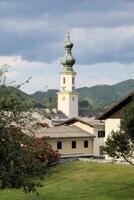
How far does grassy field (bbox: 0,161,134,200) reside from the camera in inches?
1452

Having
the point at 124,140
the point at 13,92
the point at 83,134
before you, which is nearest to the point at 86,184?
the point at 124,140

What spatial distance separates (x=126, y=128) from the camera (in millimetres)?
36281

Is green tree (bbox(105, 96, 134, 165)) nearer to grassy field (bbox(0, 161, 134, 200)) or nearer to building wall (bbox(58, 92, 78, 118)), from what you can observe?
grassy field (bbox(0, 161, 134, 200))

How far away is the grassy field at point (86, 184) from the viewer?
121ft

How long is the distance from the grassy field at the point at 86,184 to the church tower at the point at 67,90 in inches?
3184

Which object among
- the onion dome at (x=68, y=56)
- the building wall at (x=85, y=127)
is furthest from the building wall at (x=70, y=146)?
the onion dome at (x=68, y=56)

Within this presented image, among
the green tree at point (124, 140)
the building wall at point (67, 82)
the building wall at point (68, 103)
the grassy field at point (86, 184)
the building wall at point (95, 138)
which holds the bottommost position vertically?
the grassy field at point (86, 184)

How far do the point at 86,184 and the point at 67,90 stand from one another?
9789 centimetres

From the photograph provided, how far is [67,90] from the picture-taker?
458 ft

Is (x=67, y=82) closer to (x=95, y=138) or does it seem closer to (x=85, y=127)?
(x=85, y=127)

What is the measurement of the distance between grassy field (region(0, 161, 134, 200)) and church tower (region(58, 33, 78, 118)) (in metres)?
80.9

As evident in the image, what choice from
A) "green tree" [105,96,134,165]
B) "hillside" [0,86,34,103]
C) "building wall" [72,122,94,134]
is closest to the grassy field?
"green tree" [105,96,134,165]

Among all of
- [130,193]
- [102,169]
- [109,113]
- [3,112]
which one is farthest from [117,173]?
[3,112]

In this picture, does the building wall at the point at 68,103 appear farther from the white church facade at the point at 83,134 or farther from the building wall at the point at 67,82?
the white church facade at the point at 83,134
